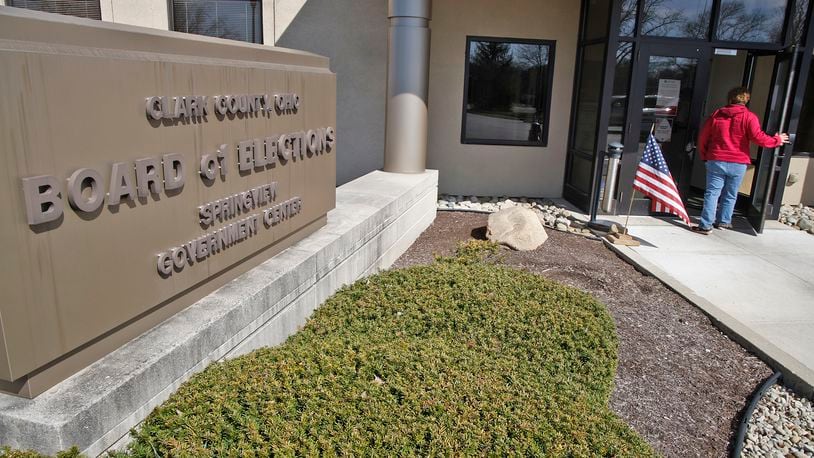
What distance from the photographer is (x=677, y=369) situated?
15.8 feet

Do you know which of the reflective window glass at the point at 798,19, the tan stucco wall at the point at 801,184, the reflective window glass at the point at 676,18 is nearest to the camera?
the reflective window glass at the point at 798,19

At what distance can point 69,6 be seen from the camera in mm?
10297

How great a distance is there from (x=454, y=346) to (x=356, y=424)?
127 centimetres

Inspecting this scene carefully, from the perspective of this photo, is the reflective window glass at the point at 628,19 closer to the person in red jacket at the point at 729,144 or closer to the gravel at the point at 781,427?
the person in red jacket at the point at 729,144

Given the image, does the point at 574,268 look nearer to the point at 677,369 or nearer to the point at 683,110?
the point at 677,369

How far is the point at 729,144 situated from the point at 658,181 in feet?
5.23

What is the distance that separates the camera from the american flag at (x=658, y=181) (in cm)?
761

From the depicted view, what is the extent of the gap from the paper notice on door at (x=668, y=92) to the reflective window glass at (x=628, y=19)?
0.90 meters

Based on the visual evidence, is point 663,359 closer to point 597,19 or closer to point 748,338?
point 748,338

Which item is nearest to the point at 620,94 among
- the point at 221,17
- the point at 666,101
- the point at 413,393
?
the point at 666,101

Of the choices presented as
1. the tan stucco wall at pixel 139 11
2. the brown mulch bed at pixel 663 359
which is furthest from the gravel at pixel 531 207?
the tan stucco wall at pixel 139 11

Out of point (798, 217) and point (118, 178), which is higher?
point (118, 178)

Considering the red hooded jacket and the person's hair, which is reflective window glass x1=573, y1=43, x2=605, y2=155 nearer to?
the red hooded jacket

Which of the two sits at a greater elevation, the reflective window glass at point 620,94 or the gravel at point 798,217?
the reflective window glass at point 620,94
